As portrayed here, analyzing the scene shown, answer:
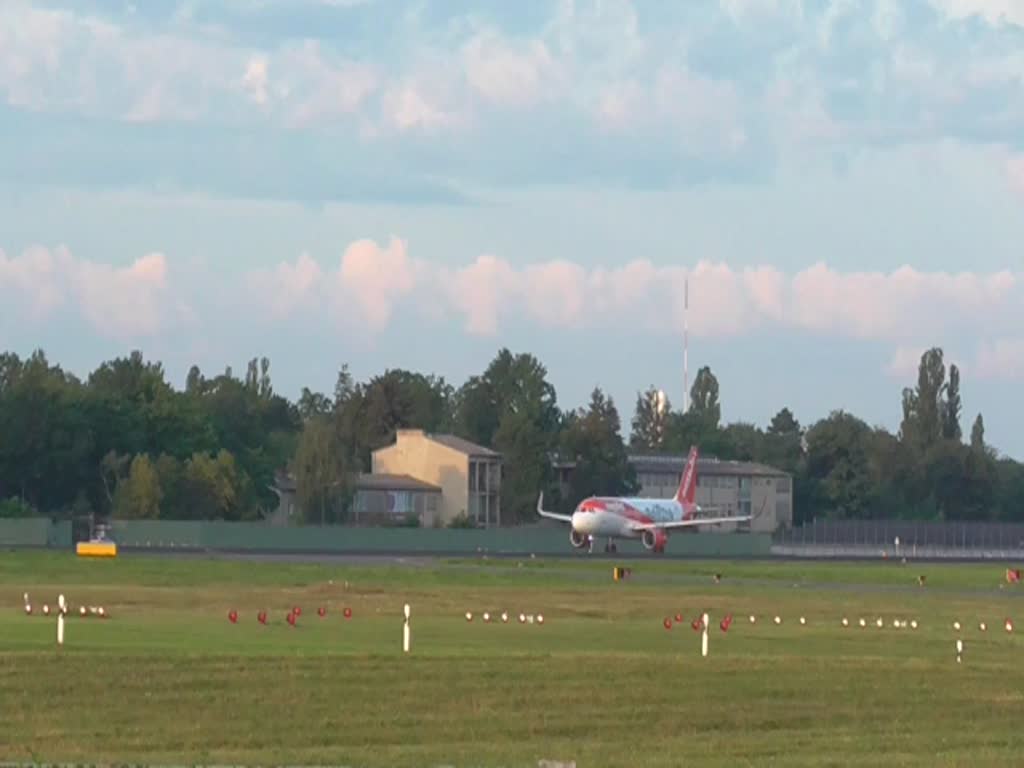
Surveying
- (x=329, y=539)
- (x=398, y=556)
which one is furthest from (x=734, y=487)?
(x=398, y=556)

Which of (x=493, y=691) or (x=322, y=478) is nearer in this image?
(x=493, y=691)

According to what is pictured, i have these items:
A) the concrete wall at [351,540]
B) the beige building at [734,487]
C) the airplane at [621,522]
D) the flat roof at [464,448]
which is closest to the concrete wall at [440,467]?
the flat roof at [464,448]

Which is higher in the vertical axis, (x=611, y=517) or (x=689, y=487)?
(x=689, y=487)

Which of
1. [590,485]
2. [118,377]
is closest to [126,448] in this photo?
[118,377]

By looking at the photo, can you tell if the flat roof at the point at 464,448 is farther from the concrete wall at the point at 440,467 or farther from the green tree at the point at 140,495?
the green tree at the point at 140,495

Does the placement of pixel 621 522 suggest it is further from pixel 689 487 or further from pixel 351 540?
pixel 689 487

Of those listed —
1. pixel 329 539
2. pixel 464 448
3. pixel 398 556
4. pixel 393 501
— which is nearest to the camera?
pixel 398 556

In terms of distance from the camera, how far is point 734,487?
613 feet

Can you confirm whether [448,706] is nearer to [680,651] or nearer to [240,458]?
[680,651]

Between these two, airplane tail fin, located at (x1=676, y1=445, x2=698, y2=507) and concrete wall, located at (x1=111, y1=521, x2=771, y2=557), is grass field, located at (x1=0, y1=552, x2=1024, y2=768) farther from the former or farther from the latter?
airplane tail fin, located at (x1=676, y1=445, x2=698, y2=507)

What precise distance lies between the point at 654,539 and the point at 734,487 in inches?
2788

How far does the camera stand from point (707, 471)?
7323 inches

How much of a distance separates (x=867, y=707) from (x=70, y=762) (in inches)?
504

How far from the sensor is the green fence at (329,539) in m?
115
